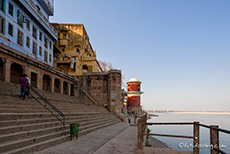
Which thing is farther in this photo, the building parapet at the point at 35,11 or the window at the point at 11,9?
the building parapet at the point at 35,11

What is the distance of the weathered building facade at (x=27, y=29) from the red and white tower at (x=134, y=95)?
27503 millimetres

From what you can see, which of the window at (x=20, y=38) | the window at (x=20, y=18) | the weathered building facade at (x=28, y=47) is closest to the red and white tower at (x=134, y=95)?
the weathered building facade at (x=28, y=47)

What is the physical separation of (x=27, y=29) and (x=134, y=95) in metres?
35.2

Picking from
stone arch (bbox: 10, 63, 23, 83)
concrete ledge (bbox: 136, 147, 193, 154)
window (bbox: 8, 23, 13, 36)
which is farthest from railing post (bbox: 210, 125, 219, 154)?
window (bbox: 8, 23, 13, 36)

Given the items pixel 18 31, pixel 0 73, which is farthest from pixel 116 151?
pixel 18 31

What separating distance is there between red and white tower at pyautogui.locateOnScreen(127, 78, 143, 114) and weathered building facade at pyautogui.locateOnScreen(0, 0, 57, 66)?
90.2ft

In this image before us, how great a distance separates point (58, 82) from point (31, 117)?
1639cm

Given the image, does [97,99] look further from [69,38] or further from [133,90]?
[133,90]

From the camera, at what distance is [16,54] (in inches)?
591

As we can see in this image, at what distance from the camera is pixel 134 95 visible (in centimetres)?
5069

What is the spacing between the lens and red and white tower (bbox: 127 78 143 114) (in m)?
50.0

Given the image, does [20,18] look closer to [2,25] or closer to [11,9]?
[11,9]

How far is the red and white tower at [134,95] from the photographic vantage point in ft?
164

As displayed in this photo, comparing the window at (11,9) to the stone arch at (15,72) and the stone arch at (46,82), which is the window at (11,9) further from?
the stone arch at (46,82)
